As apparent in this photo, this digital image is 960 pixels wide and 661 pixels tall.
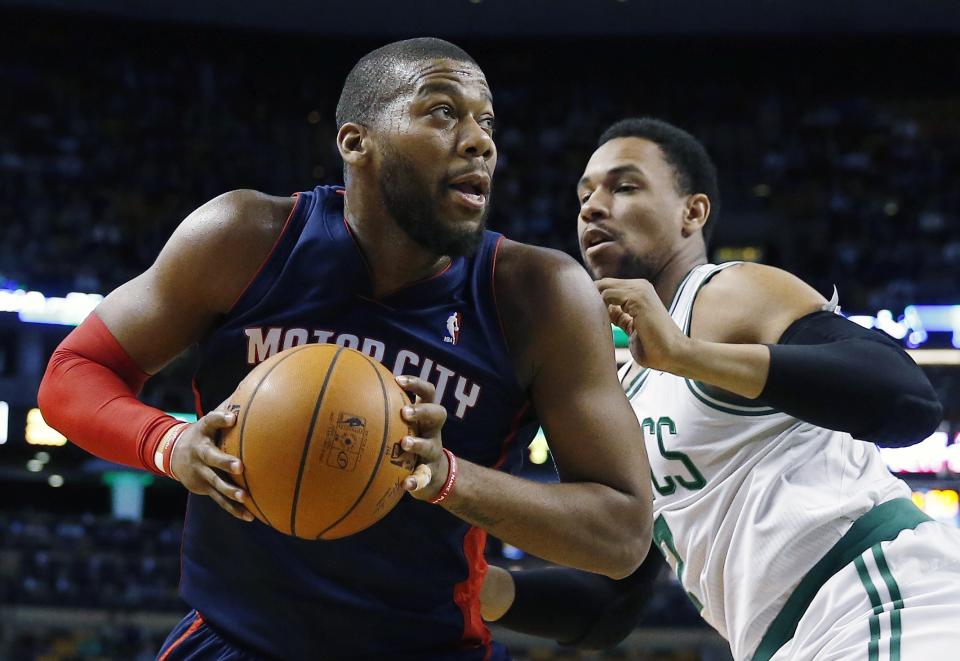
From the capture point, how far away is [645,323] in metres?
2.85

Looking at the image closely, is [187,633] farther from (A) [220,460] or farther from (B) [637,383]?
(B) [637,383]

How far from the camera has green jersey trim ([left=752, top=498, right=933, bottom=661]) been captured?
2887 mm

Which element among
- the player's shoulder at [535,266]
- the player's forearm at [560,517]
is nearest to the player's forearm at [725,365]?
the player's shoulder at [535,266]

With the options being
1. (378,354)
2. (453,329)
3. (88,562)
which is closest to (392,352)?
(378,354)

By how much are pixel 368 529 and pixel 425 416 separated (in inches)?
21.1

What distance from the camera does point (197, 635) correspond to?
8.58ft

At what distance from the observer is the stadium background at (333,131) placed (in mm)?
17031

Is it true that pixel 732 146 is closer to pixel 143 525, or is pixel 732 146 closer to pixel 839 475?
pixel 143 525

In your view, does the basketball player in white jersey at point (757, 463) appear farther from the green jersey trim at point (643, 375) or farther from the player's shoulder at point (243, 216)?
the player's shoulder at point (243, 216)

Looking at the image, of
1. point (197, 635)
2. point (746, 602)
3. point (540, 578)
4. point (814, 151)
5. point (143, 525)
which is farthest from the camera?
point (814, 151)

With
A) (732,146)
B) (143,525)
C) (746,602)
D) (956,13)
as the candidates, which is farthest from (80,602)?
(956,13)

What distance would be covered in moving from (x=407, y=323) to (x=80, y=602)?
45.1ft

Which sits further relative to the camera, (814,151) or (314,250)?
(814,151)

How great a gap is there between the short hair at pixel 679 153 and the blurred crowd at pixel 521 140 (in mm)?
13604
